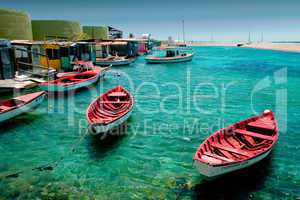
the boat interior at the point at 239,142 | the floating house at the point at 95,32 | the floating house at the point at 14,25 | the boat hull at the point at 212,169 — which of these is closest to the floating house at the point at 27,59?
the floating house at the point at 14,25

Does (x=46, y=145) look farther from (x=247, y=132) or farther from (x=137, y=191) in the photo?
(x=247, y=132)

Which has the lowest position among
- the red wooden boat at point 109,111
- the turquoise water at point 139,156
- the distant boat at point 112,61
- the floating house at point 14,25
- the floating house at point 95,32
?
the turquoise water at point 139,156

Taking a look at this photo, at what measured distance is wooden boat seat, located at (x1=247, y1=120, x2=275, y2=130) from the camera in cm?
1275

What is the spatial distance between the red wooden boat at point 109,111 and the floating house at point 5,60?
12.9 meters

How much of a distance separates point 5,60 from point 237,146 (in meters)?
24.0

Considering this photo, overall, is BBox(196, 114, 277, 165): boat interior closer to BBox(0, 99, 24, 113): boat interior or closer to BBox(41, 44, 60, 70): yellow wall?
BBox(0, 99, 24, 113): boat interior

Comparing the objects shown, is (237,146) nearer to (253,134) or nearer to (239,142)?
(239,142)

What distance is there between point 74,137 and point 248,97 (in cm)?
1904

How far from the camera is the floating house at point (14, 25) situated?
3366cm

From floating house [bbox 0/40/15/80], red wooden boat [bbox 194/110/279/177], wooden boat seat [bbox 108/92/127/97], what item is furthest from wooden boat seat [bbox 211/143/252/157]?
floating house [bbox 0/40/15/80]

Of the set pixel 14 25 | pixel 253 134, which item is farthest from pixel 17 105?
pixel 14 25

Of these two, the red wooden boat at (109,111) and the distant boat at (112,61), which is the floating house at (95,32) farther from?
the red wooden boat at (109,111)

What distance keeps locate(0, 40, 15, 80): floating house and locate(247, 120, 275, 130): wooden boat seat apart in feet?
78.2

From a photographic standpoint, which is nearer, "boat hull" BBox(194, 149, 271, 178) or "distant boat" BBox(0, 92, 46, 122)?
"boat hull" BBox(194, 149, 271, 178)
